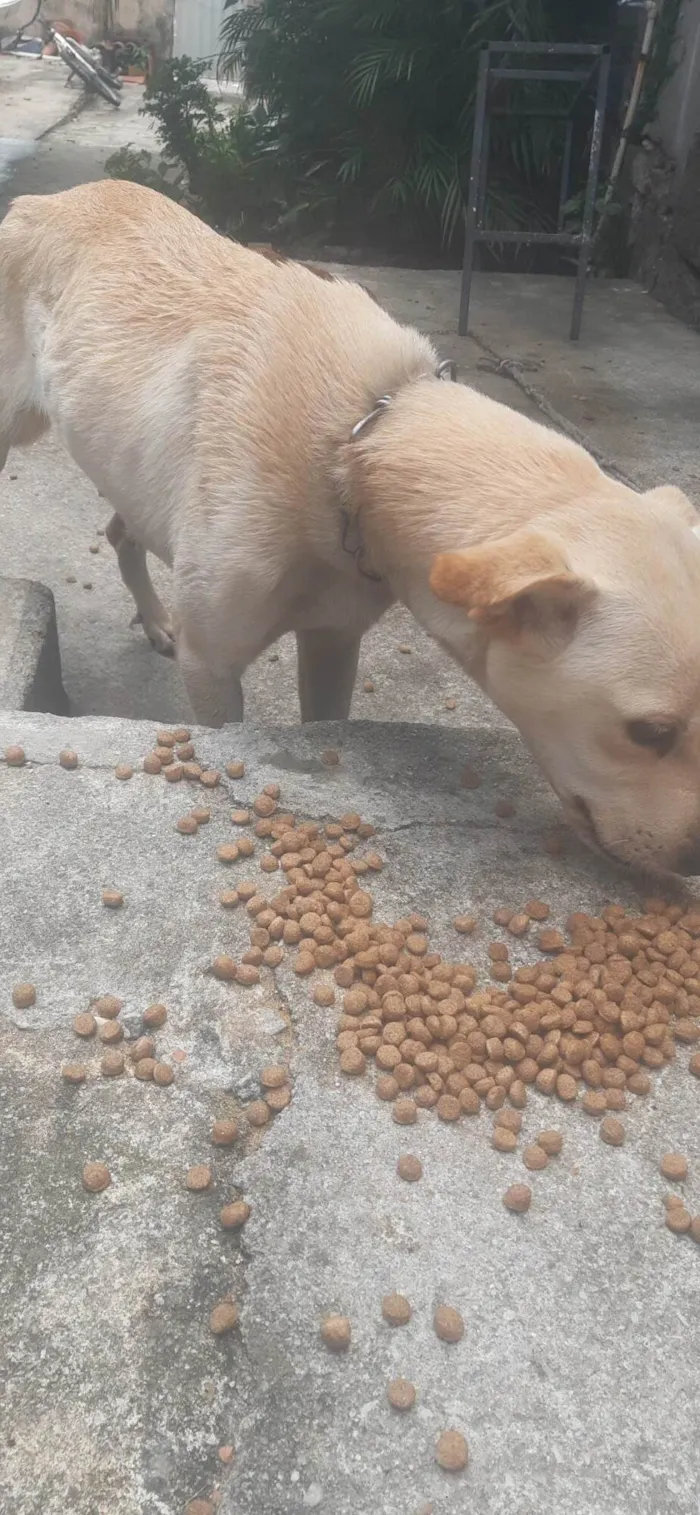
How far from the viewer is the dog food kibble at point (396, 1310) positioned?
4.89ft

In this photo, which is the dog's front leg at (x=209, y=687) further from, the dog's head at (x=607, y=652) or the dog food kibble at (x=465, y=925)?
the dog food kibble at (x=465, y=925)

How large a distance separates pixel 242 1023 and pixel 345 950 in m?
0.27

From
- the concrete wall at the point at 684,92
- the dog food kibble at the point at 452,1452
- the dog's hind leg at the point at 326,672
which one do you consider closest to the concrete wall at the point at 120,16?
the concrete wall at the point at 684,92

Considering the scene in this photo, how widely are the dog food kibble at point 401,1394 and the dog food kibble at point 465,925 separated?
907mm

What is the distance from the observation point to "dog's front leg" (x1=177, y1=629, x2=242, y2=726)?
2896mm

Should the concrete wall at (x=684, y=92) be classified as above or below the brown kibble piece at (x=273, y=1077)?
above

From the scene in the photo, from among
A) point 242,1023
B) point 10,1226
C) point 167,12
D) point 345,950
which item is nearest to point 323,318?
point 345,950

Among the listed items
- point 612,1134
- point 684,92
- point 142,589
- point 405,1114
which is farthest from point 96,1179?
point 684,92

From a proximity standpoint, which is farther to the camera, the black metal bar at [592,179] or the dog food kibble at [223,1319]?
the black metal bar at [592,179]

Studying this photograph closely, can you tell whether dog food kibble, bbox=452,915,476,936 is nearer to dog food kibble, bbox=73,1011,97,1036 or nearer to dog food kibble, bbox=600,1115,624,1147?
dog food kibble, bbox=600,1115,624,1147

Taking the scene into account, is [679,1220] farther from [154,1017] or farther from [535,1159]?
[154,1017]

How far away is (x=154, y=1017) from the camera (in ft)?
6.19

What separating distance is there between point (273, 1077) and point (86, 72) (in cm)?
2191

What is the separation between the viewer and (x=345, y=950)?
81.7 inches
